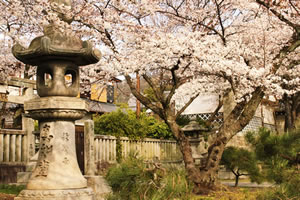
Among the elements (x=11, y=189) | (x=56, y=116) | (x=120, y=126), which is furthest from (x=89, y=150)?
(x=56, y=116)

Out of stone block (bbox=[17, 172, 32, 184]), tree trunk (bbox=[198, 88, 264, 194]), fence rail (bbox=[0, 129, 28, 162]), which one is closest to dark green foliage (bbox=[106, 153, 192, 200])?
stone block (bbox=[17, 172, 32, 184])

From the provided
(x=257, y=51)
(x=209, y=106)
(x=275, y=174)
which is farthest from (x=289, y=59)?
(x=275, y=174)

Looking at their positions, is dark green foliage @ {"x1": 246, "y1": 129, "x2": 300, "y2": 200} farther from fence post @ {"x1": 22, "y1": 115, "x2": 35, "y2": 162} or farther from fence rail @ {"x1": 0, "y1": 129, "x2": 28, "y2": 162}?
fence rail @ {"x1": 0, "y1": 129, "x2": 28, "y2": 162}

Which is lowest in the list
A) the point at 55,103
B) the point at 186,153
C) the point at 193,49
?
the point at 186,153

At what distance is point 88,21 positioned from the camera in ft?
29.0

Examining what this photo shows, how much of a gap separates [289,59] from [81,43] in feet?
34.9

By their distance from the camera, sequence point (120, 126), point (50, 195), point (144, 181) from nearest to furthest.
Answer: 1. point (144, 181)
2. point (50, 195)
3. point (120, 126)

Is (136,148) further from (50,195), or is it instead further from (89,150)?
(50,195)

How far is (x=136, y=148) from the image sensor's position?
11945 millimetres

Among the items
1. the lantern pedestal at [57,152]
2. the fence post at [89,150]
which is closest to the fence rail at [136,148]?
the fence post at [89,150]

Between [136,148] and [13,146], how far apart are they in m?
4.07

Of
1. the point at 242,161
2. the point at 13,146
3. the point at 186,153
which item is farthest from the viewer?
the point at 242,161

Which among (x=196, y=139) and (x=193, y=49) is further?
(x=196, y=139)

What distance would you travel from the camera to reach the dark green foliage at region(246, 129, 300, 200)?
5.21 metres
